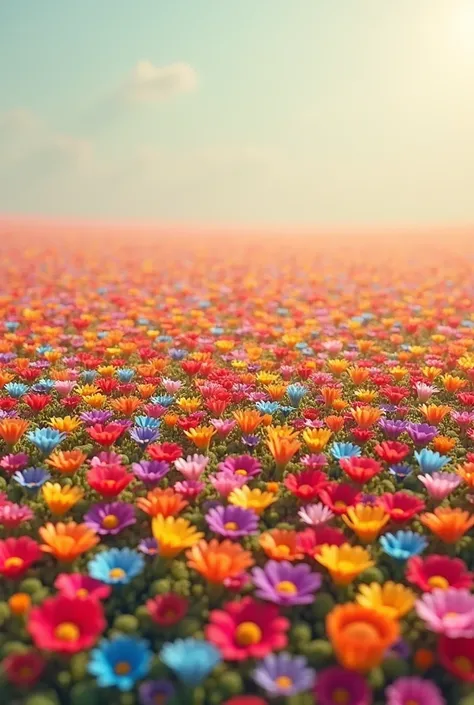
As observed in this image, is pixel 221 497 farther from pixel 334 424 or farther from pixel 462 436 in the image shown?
pixel 462 436

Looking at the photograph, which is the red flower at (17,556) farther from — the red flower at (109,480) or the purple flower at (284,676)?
the purple flower at (284,676)

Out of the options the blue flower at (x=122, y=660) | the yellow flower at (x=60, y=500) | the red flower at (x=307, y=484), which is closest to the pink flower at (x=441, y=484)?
the red flower at (x=307, y=484)

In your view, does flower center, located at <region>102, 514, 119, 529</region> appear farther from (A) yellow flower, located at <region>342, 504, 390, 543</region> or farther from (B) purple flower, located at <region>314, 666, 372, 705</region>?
(B) purple flower, located at <region>314, 666, 372, 705</region>

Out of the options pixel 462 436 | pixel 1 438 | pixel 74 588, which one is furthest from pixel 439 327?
pixel 74 588

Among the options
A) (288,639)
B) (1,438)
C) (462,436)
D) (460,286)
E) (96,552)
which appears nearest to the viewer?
(288,639)

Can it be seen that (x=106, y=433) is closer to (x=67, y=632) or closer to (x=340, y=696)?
(x=67, y=632)

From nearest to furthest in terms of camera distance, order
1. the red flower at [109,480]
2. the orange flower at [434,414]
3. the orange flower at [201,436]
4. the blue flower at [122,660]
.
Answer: the blue flower at [122,660] < the red flower at [109,480] < the orange flower at [201,436] < the orange flower at [434,414]
